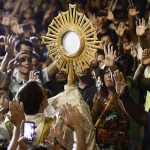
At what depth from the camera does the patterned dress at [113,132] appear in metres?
3.07

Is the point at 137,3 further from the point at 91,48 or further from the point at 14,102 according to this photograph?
the point at 14,102

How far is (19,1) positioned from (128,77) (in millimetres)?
3262

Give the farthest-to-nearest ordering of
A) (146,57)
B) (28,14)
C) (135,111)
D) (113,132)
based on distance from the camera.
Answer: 1. (28,14)
2. (146,57)
3. (113,132)
4. (135,111)

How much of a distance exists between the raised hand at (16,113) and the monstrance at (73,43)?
1.66 feet

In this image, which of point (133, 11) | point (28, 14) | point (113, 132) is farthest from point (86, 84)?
point (28, 14)

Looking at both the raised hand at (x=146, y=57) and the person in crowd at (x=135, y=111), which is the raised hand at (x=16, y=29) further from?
the person in crowd at (x=135, y=111)

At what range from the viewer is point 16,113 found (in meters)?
2.41

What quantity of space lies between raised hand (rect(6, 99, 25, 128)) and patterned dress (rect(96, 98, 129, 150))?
2.85 ft

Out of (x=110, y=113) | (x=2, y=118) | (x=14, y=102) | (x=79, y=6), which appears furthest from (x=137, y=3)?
(x=14, y=102)

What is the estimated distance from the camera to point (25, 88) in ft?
8.69

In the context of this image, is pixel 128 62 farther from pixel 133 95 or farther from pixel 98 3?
pixel 98 3

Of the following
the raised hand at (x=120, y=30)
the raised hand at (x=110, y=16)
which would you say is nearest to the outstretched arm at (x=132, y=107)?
the raised hand at (x=120, y=30)

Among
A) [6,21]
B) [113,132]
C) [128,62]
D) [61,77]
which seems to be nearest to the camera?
[113,132]

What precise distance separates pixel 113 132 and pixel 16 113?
37.4 inches
